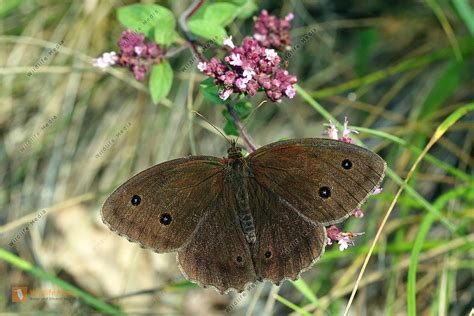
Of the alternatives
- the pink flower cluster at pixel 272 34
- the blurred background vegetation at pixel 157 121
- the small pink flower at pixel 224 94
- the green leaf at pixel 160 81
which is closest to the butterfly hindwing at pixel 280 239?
the small pink flower at pixel 224 94

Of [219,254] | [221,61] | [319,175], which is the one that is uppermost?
[221,61]

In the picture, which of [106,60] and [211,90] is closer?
[211,90]

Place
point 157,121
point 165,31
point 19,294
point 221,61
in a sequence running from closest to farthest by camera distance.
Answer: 1. point 221,61
2. point 165,31
3. point 19,294
4. point 157,121

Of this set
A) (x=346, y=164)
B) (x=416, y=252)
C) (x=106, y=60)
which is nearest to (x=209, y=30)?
(x=106, y=60)

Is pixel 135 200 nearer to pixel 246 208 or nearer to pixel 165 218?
pixel 165 218

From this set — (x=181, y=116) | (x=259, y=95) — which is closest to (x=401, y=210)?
(x=259, y=95)

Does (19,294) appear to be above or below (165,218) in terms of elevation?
above

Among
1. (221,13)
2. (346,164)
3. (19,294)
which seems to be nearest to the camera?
(346,164)
